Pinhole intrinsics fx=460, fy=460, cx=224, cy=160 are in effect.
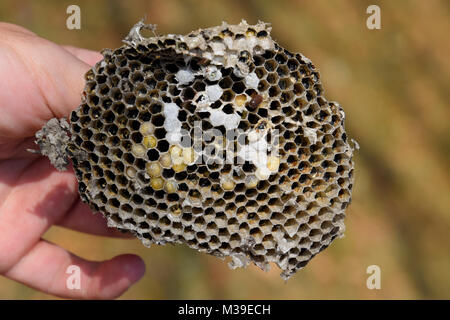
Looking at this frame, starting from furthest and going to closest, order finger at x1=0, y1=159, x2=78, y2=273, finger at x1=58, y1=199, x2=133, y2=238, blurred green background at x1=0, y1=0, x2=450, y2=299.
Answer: blurred green background at x1=0, y1=0, x2=450, y2=299
finger at x1=58, y1=199, x2=133, y2=238
finger at x1=0, y1=159, x2=78, y2=273

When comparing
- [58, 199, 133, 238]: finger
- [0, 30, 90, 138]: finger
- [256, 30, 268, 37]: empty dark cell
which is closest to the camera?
[256, 30, 268, 37]: empty dark cell

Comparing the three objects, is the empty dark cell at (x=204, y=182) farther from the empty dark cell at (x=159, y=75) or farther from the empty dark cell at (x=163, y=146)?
the empty dark cell at (x=159, y=75)

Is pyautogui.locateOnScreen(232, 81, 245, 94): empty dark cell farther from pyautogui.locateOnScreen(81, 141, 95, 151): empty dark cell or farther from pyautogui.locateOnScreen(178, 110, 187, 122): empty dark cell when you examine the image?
pyautogui.locateOnScreen(81, 141, 95, 151): empty dark cell

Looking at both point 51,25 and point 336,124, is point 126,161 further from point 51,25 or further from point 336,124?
point 51,25

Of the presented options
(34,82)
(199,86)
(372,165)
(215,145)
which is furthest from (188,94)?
(372,165)

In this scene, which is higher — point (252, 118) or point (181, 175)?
point (252, 118)

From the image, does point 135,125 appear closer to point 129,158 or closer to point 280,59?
point 129,158

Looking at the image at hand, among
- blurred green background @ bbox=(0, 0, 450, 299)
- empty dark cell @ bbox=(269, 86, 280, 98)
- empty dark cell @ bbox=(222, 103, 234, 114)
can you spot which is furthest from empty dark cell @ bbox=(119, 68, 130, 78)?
blurred green background @ bbox=(0, 0, 450, 299)

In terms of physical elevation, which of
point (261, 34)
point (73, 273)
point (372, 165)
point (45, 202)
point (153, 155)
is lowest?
point (73, 273)

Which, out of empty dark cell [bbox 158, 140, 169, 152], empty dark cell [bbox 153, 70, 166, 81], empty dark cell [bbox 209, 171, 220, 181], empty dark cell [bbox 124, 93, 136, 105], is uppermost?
empty dark cell [bbox 153, 70, 166, 81]
